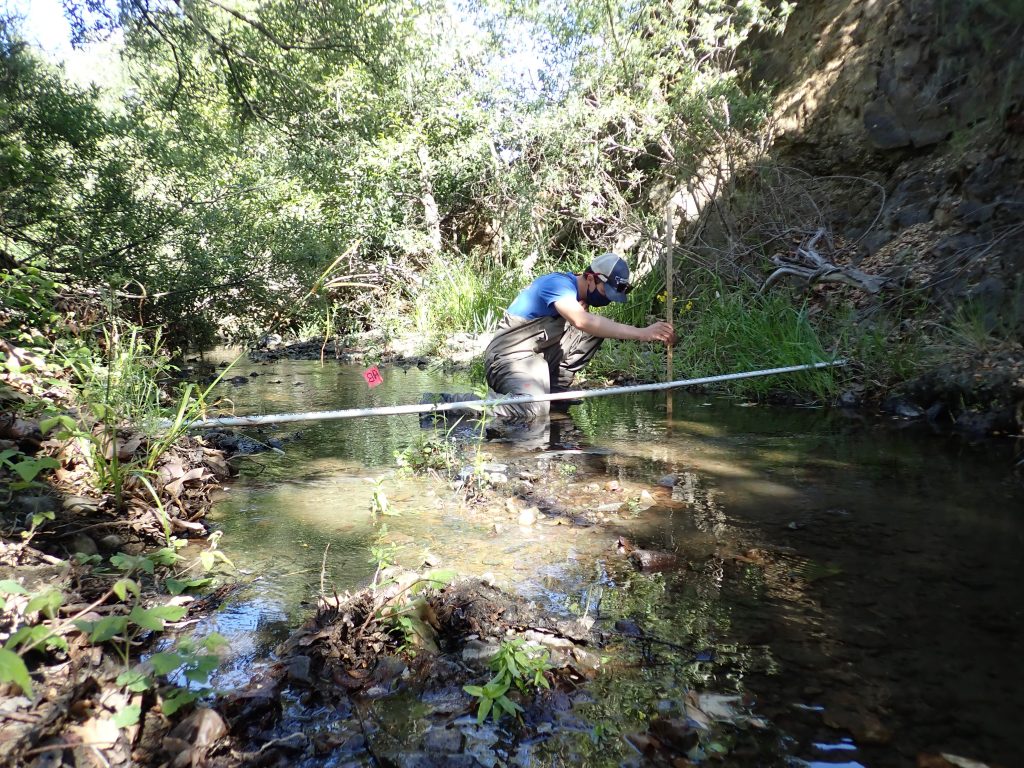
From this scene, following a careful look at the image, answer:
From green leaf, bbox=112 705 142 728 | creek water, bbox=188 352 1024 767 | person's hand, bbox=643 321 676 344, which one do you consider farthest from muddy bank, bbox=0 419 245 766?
person's hand, bbox=643 321 676 344

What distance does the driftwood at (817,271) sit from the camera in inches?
275

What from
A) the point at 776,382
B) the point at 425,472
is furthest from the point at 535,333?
the point at 776,382

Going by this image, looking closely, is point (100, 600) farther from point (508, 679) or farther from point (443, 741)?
point (508, 679)

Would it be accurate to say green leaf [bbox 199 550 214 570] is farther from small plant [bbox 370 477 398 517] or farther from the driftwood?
the driftwood

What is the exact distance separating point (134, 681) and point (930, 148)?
369 inches

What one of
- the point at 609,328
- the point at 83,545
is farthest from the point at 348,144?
the point at 83,545

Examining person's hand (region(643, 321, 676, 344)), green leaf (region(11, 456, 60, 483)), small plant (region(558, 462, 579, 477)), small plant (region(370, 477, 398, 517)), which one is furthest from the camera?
person's hand (region(643, 321, 676, 344))

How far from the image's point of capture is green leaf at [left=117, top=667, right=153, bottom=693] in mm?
1555

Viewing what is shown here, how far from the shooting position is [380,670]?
1.88m

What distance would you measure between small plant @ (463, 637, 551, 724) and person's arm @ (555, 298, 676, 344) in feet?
10.6

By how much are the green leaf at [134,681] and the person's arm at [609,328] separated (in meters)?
3.73

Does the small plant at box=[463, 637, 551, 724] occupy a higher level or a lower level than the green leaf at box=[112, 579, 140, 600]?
lower

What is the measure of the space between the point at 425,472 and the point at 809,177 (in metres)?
7.18

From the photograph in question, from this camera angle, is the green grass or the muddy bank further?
the green grass
